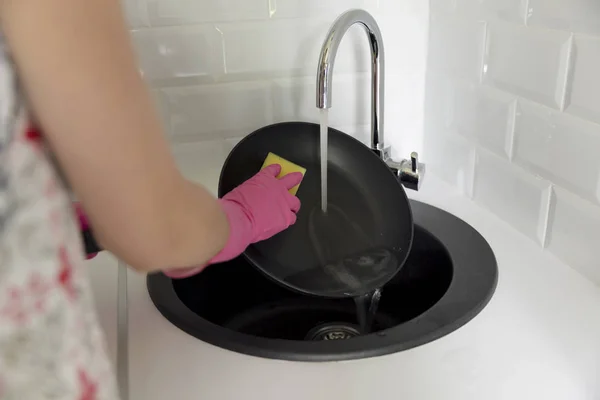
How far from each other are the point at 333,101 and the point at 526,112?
33 cm

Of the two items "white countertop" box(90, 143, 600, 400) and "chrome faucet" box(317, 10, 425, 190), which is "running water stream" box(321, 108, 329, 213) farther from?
"white countertop" box(90, 143, 600, 400)

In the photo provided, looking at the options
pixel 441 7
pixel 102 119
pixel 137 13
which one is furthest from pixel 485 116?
pixel 102 119

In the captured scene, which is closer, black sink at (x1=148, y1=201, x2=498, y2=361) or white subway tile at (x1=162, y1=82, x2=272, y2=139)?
black sink at (x1=148, y1=201, x2=498, y2=361)

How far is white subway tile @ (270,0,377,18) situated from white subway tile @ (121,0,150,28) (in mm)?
186

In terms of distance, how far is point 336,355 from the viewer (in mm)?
568

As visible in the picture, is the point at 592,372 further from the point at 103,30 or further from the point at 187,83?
the point at 187,83

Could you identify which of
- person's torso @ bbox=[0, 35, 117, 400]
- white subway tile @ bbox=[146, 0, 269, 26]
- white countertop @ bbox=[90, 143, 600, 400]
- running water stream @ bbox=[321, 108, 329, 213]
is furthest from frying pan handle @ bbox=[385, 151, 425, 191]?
person's torso @ bbox=[0, 35, 117, 400]

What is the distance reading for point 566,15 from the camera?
2.17 ft

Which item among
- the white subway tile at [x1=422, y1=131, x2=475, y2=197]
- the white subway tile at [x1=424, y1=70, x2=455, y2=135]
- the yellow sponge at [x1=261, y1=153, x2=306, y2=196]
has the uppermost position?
the white subway tile at [x1=424, y1=70, x2=455, y2=135]

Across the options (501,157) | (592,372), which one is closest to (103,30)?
(592,372)

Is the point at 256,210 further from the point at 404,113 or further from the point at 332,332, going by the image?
the point at 404,113

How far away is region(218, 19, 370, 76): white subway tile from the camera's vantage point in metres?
0.91

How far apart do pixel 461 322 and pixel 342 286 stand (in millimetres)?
199

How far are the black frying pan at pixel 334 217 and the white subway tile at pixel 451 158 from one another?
15 cm
